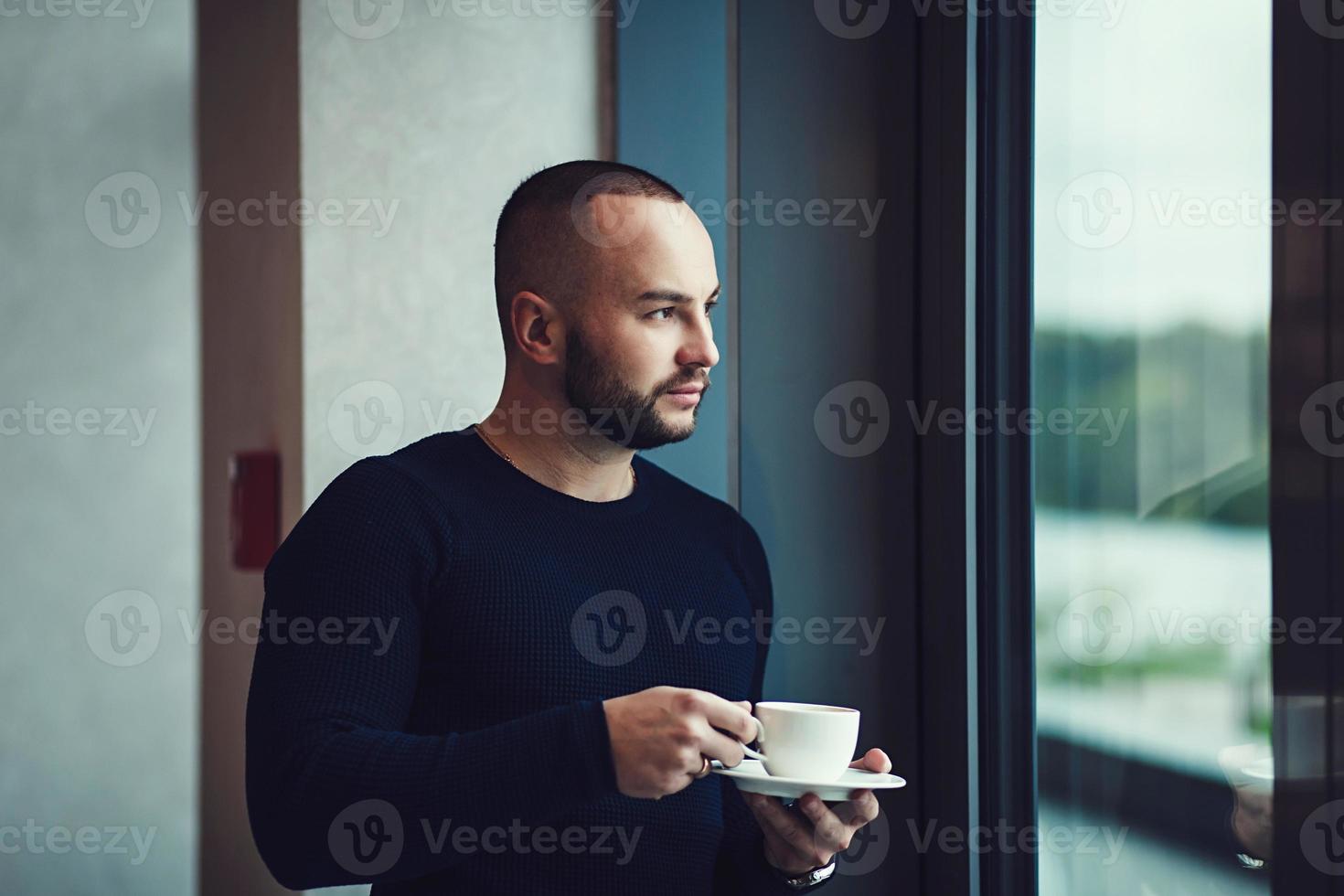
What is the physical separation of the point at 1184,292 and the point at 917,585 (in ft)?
1.87

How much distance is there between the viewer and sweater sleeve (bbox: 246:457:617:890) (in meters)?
0.95

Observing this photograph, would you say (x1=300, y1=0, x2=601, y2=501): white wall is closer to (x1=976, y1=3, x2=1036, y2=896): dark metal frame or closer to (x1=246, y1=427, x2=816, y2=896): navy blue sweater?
(x1=246, y1=427, x2=816, y2=896): navy blue sweater

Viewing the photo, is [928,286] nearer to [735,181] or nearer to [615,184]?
[735,181]

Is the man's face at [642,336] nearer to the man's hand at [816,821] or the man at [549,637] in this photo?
the man at [549,637]

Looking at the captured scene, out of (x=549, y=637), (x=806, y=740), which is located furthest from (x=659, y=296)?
(x=806, y=740)

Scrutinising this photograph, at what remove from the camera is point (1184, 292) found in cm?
114

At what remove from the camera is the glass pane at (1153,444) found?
3.44ft

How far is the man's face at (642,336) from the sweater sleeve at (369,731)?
0.21 meters

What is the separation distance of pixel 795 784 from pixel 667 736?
0.12m

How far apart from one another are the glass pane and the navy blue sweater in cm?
37

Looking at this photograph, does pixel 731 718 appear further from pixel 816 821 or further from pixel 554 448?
pixel 554 448

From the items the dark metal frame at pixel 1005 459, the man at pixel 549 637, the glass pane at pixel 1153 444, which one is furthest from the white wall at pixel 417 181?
the glass pane at pixel 1153 444

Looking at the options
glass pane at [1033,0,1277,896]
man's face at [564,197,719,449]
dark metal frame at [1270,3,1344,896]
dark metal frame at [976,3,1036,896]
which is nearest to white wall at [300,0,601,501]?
man's face at [564,197,719,449]

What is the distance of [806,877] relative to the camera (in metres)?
1.21
